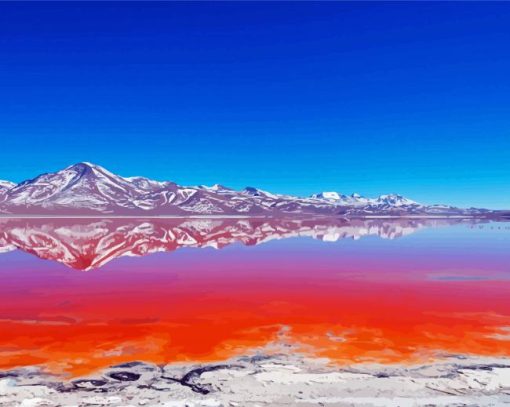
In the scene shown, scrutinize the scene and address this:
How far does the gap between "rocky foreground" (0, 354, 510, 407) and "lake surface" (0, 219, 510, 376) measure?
1.50 ft

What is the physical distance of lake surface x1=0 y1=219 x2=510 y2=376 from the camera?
9.10m

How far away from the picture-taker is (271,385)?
7434 mm

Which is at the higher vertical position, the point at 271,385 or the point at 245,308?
the point at 245,308

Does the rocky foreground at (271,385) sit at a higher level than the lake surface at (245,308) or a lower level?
lower

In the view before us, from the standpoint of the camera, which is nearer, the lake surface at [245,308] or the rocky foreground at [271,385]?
the rocky foreground at [271,385]

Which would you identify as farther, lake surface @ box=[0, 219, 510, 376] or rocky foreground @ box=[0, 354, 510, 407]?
lake surface @ box=[0, 219, 510, 376]

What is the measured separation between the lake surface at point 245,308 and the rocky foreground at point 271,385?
0.46 metres

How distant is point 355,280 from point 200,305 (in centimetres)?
613

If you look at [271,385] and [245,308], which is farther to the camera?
[245,308]

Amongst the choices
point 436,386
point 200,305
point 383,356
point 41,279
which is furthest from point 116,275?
point 436,386

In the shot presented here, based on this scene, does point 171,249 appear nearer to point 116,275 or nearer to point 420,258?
point 116,275

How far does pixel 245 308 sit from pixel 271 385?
208 inches

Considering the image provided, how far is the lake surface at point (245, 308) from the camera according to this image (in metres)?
9.10

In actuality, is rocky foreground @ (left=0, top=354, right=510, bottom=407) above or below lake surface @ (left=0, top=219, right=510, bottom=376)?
below
